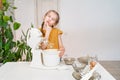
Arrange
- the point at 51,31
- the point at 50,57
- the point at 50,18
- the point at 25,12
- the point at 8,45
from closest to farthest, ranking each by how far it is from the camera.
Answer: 1. the point at 50,57
2. the point at 50,18
3. the point at 51,31
4. the point at 8,45
5. the point at 25,12

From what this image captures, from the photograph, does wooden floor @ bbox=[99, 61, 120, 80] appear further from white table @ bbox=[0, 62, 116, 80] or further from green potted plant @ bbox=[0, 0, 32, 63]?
white table @ bbox=[0, 62, 116, 80]

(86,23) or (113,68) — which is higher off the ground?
(86,23)

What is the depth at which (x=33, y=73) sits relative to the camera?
148 centimetres

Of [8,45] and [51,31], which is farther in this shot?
[8,45]

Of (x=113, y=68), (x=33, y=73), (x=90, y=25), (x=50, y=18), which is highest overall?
(x=90, y=25)

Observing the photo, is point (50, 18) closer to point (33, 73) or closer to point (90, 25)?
point (33, 73)

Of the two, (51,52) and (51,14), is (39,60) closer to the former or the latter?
(51,52)

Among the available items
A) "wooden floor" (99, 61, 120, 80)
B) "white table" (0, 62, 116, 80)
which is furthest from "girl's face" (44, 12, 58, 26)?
"wooden floor" (99, 61, 120, 80)

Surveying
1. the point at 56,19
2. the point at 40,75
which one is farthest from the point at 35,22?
the point at 40,75

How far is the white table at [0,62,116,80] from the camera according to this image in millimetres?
1345

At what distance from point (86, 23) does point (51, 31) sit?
353cm

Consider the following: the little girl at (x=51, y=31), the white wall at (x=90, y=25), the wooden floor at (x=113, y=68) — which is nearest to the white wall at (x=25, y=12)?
the white wall at (x=90, y=25)

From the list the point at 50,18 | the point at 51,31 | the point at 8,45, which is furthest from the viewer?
the point at 8,45

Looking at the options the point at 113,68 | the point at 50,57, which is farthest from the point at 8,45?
the point at 113,68
